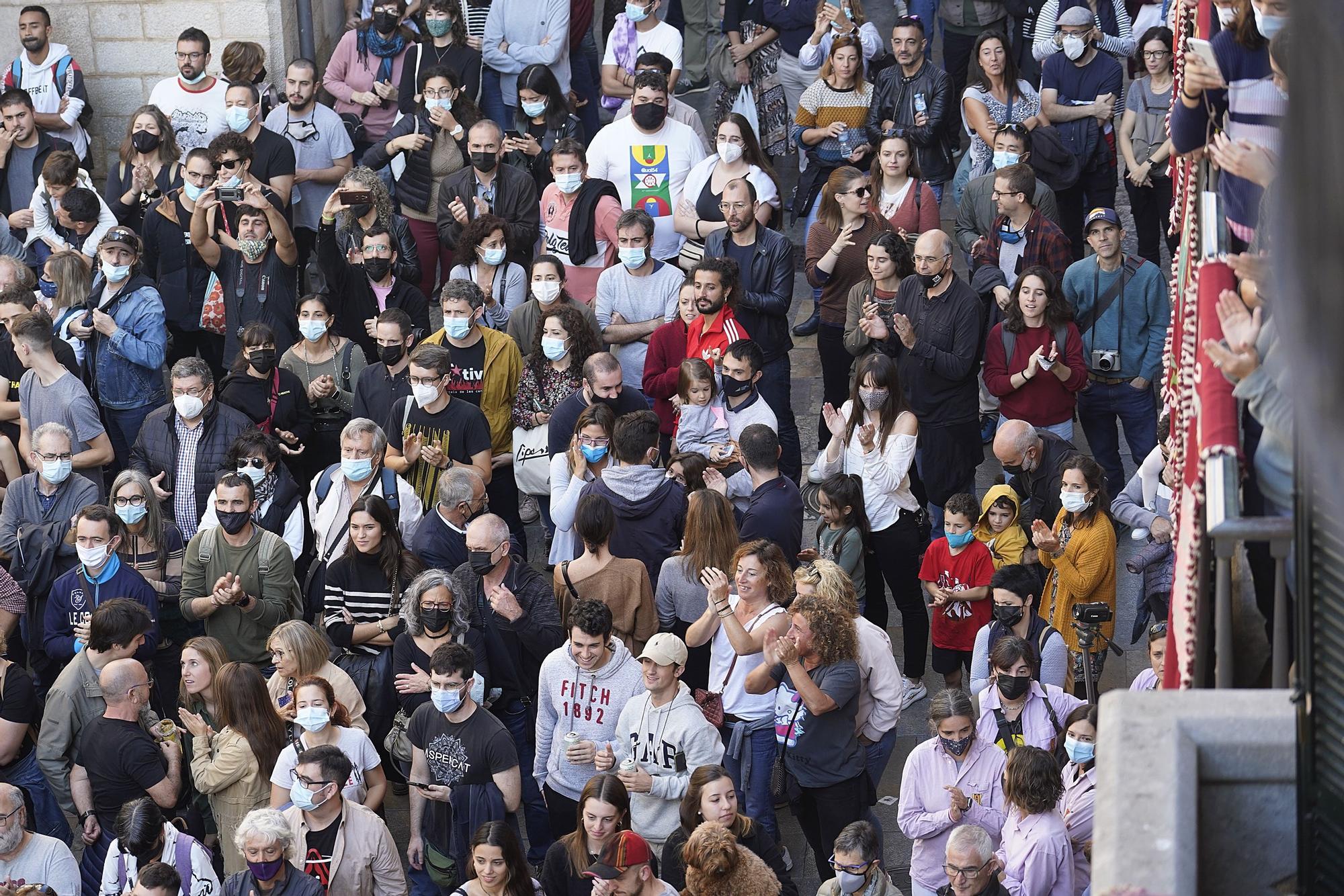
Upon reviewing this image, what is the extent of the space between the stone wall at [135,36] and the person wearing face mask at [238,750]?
758 centimetres

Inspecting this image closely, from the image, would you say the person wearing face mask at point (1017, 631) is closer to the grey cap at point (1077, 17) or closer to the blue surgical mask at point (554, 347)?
the blue surgical mask at point (554, 347)

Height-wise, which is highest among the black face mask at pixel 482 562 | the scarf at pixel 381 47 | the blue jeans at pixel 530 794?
the scarf at pixel 381 47

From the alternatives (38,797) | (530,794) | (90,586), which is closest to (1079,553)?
(530,794)

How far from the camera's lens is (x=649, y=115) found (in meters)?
12.5

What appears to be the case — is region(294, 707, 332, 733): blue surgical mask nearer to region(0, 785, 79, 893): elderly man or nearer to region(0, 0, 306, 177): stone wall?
region(0, 785, 79, 893): elderly man

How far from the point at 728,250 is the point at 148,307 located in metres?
3.25

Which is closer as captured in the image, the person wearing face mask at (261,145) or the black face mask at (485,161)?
the black face mask at (485,161)

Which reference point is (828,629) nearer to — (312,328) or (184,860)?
(184,860)

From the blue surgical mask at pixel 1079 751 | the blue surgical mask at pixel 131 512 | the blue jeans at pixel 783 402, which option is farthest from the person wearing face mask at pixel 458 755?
the blue jeans at pixel 783 402

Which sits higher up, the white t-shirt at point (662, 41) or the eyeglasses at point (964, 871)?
the white t-shirt at point (662, 41)

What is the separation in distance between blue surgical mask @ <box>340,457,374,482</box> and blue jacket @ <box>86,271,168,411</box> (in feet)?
6.24

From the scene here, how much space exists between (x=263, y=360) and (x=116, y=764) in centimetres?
266

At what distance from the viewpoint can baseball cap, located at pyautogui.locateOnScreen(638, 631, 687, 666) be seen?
334 inches

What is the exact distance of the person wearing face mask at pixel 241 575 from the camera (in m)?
9.63
